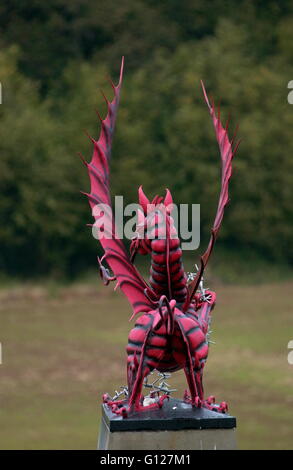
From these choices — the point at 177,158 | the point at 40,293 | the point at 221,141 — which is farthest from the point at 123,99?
the point at 221,141

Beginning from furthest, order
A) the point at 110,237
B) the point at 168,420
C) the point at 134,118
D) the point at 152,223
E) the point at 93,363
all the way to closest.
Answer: the point at 134,118, the point at 93,363, the point at 110,237, the point at 152,223, the point at 168,420

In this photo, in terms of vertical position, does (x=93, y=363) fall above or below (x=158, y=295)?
above

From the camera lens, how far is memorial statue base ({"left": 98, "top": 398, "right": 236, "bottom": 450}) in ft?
16.0

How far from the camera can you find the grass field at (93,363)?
8.07 meters

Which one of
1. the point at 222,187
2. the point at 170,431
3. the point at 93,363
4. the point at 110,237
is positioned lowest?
the point at 170,431

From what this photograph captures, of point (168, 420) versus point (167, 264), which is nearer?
point (168, 420)

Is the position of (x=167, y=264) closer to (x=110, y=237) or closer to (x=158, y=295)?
(x=158, y=295)

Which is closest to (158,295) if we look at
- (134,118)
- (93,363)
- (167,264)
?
(167,264)

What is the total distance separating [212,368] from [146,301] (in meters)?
5.73

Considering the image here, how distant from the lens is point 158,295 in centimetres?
521

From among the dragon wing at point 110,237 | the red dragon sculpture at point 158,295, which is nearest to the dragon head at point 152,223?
the red dragon sculpture at point 158,295

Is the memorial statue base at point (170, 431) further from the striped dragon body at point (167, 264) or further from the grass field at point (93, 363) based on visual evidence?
the grass field at point (93, 363)

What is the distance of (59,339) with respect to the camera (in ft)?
41.5

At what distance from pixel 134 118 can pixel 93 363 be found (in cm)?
868
